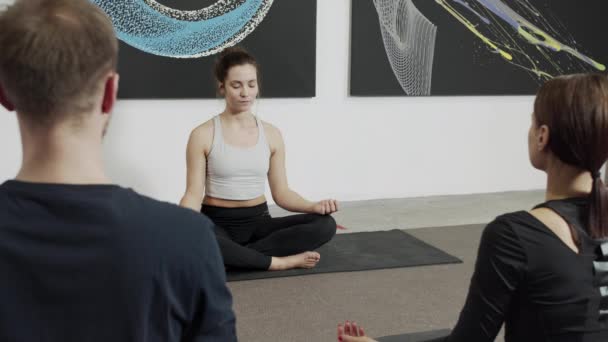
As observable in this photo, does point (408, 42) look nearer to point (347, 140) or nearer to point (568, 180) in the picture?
point (347, 140)

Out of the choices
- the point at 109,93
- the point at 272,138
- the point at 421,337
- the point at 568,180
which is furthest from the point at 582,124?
the point at 272,138

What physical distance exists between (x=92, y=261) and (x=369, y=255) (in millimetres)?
2630

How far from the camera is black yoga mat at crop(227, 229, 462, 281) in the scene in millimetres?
3014

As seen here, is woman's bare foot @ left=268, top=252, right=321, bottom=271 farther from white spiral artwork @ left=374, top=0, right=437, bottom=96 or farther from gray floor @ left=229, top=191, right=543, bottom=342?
white spiral artwork @ left=374, top=0, right=437, bottom=96

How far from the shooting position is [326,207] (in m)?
3.02

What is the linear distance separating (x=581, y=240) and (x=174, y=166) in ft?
9.99

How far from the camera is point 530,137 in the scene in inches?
49.0

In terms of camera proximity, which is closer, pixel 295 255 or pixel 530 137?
pixel 530 137

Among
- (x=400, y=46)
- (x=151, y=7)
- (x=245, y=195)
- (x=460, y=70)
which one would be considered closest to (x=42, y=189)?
(x=245, y=195)

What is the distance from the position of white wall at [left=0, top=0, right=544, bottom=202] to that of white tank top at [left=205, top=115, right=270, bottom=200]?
38.0 inches

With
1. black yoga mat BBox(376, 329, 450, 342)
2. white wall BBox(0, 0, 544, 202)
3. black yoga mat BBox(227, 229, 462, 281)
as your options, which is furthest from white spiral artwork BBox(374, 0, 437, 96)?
black yoga mat BBox(376, 329, 450, 342)

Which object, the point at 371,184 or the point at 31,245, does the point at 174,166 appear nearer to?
the point at 371,184

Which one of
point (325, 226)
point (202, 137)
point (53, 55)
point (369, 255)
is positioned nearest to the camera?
point (53, 55)

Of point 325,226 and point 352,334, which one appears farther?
point 325,226
